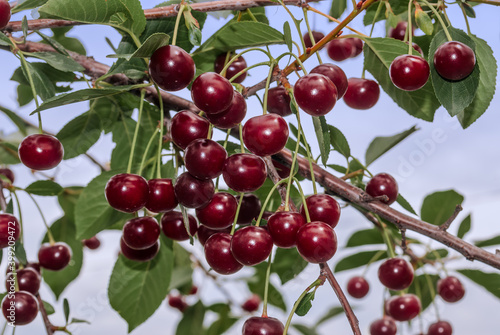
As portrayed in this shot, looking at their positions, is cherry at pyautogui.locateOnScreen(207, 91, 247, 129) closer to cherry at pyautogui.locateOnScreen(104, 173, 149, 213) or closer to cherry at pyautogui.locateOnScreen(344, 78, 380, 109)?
cherry at pyautogui.locateOnScreen(104, 173, 149, 213)

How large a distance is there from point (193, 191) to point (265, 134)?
0.49 feet

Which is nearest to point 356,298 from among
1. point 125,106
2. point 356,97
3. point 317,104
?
point 356,97

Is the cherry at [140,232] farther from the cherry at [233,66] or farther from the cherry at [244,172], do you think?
the cherry at [233,66]

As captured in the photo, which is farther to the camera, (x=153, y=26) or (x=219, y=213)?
(x=153, y=26)

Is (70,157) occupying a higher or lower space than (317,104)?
lower

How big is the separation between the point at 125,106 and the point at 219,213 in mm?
546

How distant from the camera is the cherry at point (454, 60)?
2.58 ft

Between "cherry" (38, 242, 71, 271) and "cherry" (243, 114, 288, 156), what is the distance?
0.77 m

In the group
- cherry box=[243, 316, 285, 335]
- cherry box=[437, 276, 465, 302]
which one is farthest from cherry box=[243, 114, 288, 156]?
cherry box=[437, 276, 465, 302]

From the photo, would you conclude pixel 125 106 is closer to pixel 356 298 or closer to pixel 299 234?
pixel 299 234

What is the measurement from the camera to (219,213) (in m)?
0.80

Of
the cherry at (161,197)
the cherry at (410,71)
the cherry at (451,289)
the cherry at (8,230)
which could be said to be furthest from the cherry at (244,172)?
the cherry at (451,289)

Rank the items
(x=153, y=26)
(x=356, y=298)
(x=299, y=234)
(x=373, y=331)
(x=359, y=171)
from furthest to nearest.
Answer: (x=356, y=298)
(x=373, y=331)
(x=359, y=171)
(x=153, y=26)
(x=299, y=234)

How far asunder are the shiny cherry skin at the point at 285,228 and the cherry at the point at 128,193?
22 centimetres
